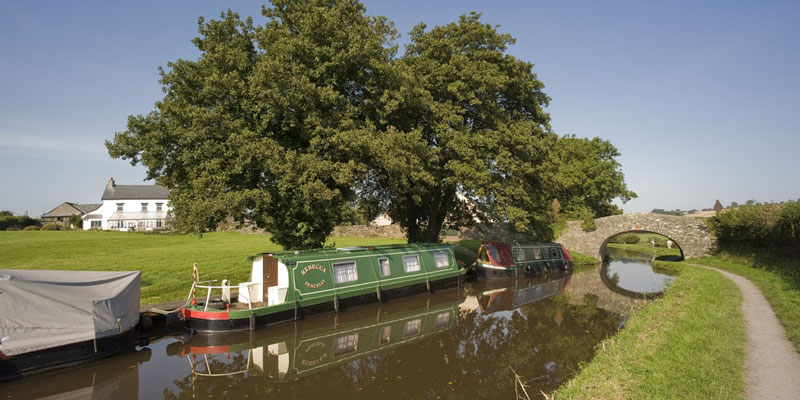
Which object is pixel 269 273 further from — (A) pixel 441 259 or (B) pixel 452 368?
(A) pixel 441 259

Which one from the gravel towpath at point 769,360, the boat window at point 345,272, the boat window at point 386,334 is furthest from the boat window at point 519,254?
the boat window at point 386,334

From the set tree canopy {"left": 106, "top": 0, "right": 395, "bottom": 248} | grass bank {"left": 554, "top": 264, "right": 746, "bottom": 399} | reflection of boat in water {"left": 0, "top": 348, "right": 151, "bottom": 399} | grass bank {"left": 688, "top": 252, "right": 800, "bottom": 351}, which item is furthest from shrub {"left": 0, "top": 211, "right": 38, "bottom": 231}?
grass bank {"left": 688, "top": 252, "right": 800, "bottom": 351}

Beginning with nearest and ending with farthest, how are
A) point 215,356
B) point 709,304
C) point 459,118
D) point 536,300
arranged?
1. point 215,356
2. point 709,304
3. point 536,300
4. point 459,118

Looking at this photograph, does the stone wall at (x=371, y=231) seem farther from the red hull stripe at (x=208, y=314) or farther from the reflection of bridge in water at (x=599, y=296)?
the red hull stripe at (x=208, y=314)

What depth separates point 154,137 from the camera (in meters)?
14.5

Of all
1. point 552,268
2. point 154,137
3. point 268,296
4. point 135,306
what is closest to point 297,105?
point 154,137

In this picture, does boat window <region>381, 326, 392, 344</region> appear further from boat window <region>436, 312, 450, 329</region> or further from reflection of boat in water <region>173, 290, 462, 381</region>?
boat window <region>436, 312, 450, 329</region>

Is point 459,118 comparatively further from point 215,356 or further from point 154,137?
point 215,356

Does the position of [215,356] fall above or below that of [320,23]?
below

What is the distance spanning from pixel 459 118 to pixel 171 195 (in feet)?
40.9

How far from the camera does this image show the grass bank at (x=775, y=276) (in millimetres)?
10658

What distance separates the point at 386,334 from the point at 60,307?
7720 mm

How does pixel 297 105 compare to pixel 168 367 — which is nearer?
pixel 168 367

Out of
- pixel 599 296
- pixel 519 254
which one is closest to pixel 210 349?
pixel 599 296
